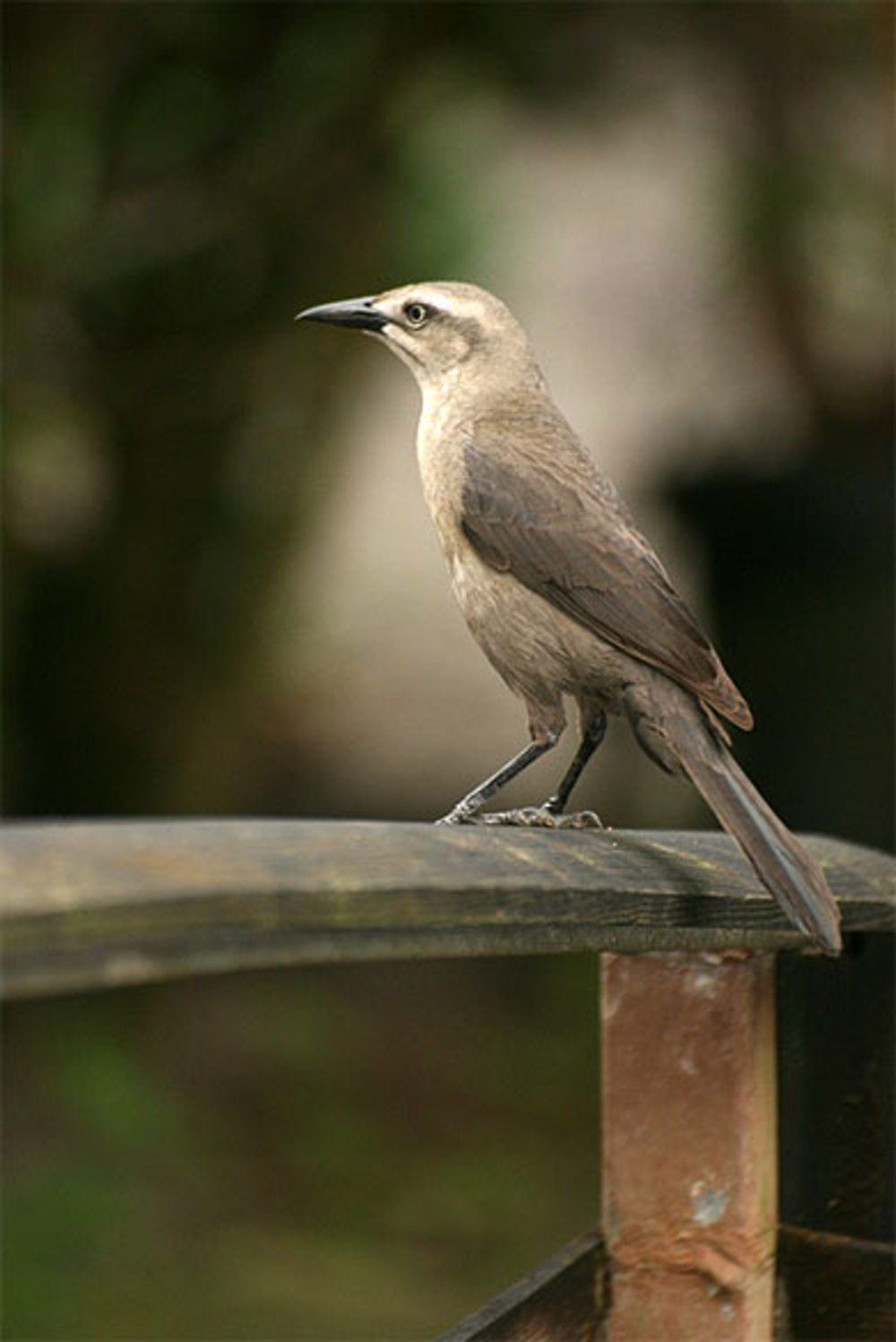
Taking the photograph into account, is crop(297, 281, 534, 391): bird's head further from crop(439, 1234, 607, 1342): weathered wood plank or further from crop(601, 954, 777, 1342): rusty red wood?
crop(439, 1234, 607, 1342): weathered wood plank

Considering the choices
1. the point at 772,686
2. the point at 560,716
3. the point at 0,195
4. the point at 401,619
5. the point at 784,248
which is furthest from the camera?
the point at 401,619

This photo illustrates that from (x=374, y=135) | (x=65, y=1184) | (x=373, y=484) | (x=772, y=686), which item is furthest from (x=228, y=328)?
(x=373, y=484)

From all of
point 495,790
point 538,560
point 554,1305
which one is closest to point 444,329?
point 538,560

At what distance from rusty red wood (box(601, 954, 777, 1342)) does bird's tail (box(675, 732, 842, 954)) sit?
0.20m

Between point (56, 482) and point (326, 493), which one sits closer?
point (56, 482)

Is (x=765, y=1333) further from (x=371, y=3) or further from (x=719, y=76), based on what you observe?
(x=719, y=76)

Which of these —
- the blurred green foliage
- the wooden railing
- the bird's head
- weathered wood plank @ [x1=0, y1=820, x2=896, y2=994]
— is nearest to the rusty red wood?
the wooden railing

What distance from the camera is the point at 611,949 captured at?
A: 1702 mm

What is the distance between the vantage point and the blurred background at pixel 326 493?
17.2ft

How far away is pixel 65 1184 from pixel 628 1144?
11.8 feet

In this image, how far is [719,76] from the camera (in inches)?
261

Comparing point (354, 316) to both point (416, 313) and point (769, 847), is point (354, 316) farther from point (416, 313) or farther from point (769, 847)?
point (769, 847)

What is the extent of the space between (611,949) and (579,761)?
1.84ft

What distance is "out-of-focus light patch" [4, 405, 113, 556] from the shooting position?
5.46 metres
